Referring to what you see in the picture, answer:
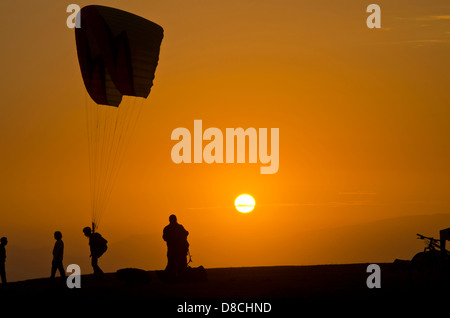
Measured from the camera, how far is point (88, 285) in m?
29.8

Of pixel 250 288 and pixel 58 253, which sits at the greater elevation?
pixel 58 253

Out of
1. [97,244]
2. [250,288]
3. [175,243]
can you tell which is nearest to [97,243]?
[97,244]

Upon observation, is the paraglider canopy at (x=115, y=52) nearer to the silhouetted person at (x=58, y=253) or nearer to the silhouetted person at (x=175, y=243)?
the silhouetted person at (x=58, y=253)

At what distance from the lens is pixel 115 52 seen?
3478 cm

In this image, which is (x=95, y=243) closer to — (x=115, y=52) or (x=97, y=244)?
(x=97, y=244)

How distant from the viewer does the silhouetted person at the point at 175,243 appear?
1140 inches

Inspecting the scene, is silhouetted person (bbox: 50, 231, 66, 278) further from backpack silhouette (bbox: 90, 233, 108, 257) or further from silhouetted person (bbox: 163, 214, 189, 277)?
silhouetted person (bbox: 163, 214, 189, 277)

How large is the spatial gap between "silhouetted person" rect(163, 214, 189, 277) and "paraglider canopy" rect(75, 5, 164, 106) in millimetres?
8815

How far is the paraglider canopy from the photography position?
34.7 meters

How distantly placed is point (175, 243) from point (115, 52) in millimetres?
9859

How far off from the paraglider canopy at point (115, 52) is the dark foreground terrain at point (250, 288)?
8106 millimetres
